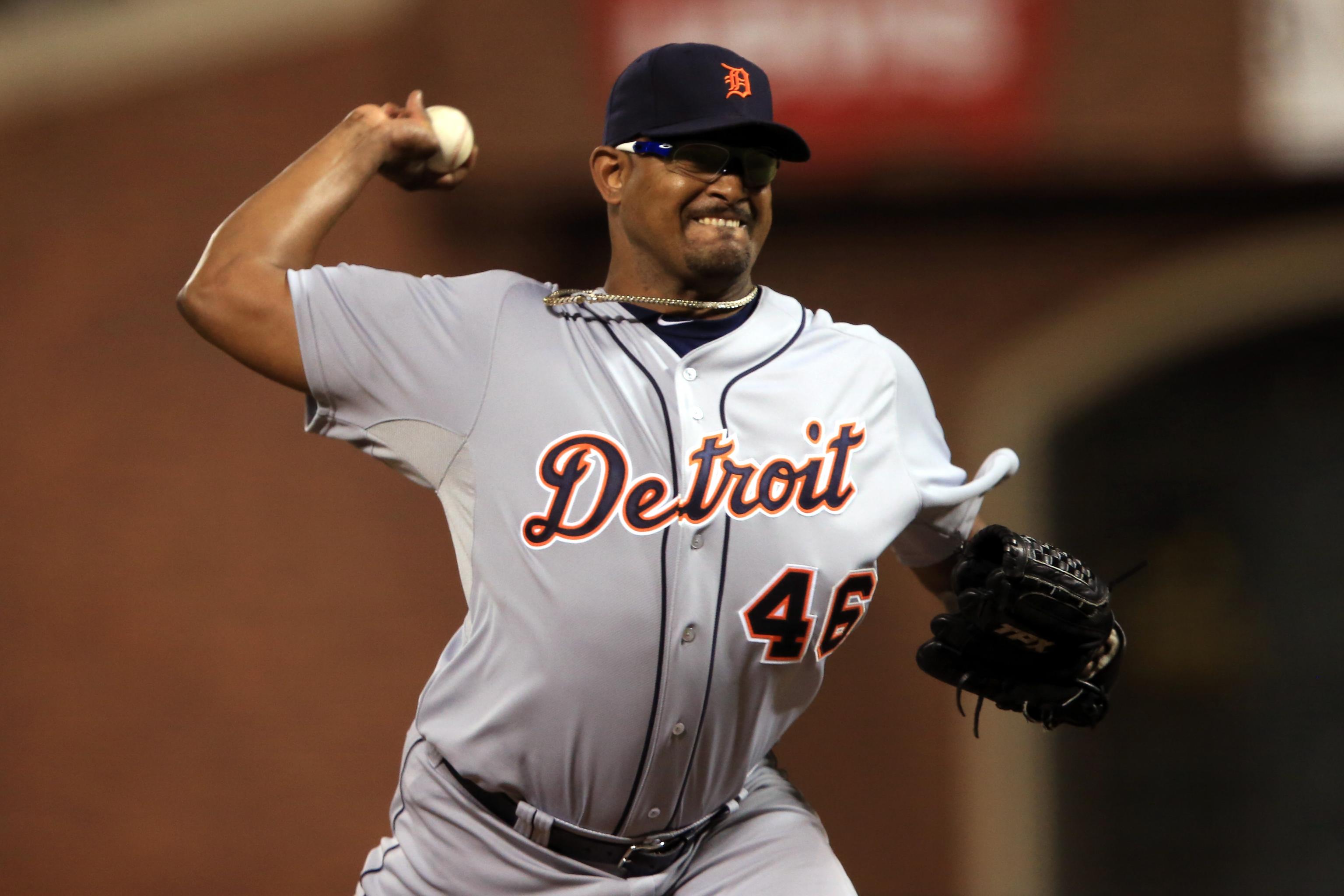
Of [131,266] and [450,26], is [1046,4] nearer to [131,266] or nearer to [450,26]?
[450,26]

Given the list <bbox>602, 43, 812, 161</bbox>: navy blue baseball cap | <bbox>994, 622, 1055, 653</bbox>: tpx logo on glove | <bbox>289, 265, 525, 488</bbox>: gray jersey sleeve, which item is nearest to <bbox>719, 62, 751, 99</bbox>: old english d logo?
<bbox>602, 43, 812, 161</bbox>: navy blue baseball cap

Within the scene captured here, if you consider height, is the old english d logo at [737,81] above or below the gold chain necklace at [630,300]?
above

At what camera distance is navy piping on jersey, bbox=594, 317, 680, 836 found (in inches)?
78.0

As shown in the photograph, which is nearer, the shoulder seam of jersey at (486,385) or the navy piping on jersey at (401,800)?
the shoulder seam of jersey at (486,385)

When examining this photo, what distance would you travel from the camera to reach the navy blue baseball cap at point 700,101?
6.97 ft

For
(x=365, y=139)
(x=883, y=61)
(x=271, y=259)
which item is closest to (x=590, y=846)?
(x=271, y=259)

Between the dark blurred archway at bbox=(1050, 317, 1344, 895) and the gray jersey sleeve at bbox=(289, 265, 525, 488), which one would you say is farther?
the dark blurred archway at bbox=(1050, 317, 1344, 895)

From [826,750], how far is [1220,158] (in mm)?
2215

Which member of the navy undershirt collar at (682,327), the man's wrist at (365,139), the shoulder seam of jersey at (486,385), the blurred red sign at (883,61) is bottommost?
the shoulder seam of jersey at (486,385)

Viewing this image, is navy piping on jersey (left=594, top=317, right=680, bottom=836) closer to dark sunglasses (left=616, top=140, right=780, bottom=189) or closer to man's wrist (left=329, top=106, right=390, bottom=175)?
dark sunglasses (left=616, top=140, right=780, bottom=189)

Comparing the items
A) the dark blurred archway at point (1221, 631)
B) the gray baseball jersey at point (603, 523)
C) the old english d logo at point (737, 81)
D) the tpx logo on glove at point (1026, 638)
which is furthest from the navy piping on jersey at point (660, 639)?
the dark blurred archway at point (1221, 631)

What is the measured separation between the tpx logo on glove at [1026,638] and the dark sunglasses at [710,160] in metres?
0.81

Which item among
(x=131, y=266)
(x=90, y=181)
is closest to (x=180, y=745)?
(x=131, y=266)

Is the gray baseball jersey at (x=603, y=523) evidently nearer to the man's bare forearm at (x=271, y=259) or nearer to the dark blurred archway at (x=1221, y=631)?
the man's bare forearm at (x=271, y=259)
